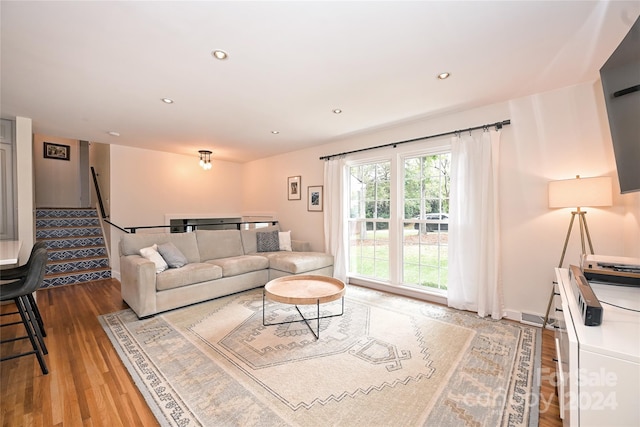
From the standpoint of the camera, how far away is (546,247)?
2709 millimetres

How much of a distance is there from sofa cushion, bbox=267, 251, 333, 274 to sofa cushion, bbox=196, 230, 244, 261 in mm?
636

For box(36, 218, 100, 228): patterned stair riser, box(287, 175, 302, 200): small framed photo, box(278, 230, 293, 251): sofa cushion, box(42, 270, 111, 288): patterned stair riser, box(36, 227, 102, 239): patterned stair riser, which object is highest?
box(287, 175, 302, 200): small framed photo

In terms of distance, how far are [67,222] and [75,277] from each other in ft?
5.07

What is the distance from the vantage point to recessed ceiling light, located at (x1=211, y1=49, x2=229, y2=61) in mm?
1935

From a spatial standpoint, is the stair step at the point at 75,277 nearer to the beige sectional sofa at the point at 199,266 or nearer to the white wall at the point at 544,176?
the beige sectional sofa at the point at 199,266

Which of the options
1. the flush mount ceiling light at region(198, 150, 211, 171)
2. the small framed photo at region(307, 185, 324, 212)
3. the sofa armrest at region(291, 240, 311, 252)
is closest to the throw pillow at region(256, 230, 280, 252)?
the sofa armrest at region(291, 240, 311, 252)

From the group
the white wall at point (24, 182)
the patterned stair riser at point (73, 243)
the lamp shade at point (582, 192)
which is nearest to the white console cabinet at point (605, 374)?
the lamp shade at point (582, 192)

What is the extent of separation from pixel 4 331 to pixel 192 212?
3.31 m

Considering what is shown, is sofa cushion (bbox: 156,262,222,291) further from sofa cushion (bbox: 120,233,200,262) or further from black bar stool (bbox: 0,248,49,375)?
black bar stool (bbox: 0,248,49,375)

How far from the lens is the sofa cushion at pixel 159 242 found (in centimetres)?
350

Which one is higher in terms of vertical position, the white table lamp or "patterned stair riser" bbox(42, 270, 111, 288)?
the white table lamp

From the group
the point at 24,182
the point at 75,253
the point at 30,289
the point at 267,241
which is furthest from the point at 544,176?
the point at 75,253

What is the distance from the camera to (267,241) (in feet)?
15.6

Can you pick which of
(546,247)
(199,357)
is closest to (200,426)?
(199,357)
